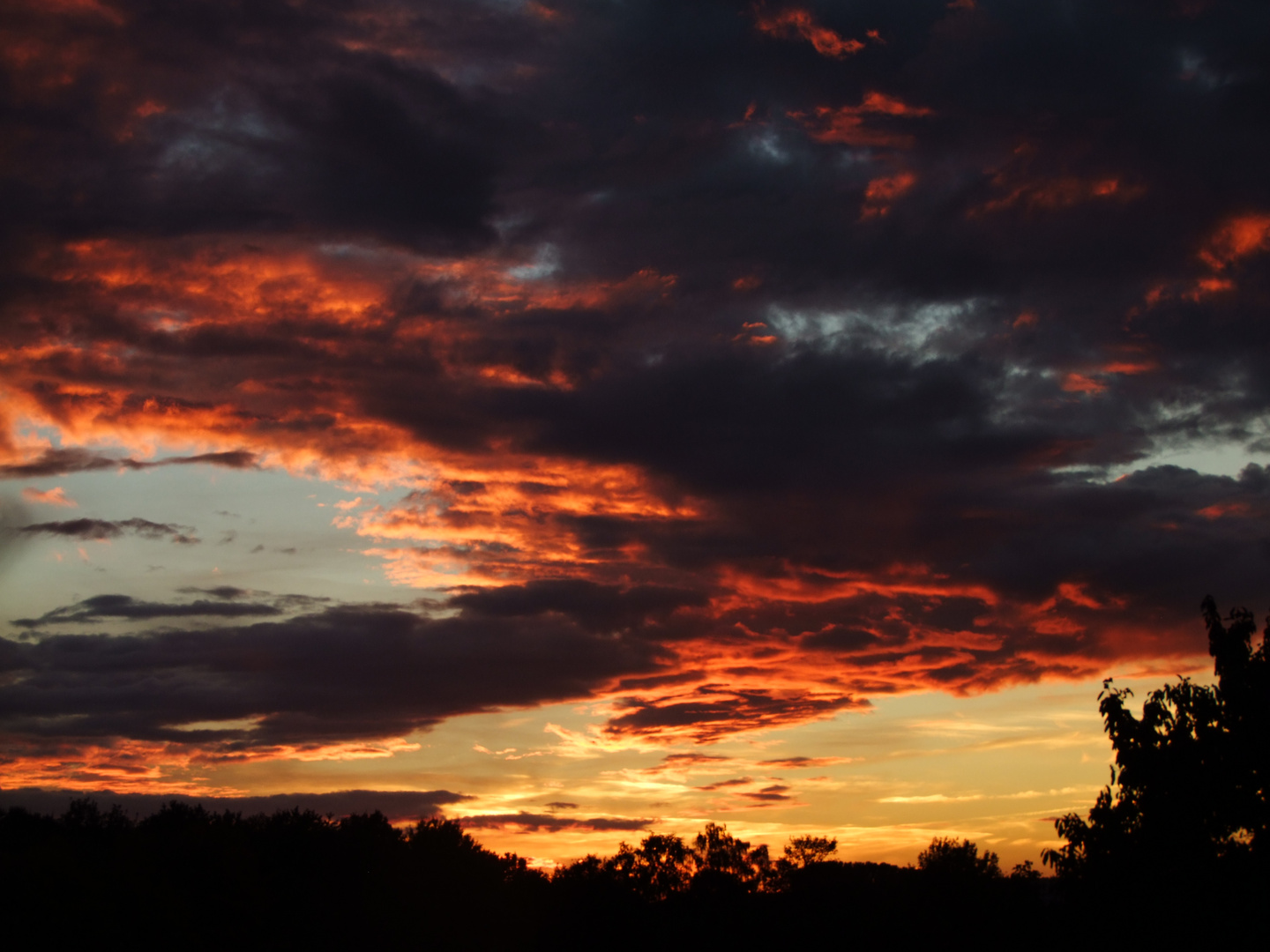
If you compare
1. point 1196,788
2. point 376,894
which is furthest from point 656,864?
point 1196,788

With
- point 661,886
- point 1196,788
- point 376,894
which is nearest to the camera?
point 1196,788

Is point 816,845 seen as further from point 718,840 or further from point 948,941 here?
point 948,941

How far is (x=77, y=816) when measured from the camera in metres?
79.7

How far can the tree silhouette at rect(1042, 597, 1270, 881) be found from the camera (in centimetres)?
2858

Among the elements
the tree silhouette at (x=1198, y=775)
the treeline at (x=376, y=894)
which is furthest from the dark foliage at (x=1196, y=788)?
the treeline at (x=376, y=894)

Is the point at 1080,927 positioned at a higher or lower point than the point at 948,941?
higher

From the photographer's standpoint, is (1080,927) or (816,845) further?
(816,845)

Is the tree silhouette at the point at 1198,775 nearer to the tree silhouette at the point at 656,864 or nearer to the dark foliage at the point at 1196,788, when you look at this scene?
the dark foliage at the point at 1196,788

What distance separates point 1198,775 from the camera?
29391 millimetres

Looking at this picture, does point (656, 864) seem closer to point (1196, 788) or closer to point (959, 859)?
point (959, 859)

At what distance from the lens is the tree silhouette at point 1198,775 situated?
93.8ft

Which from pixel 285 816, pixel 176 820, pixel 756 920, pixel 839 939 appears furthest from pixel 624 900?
Answer: pixel 176 820

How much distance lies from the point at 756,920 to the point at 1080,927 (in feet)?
137

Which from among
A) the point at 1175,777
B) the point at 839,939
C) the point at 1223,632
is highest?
the point at 1223,632
